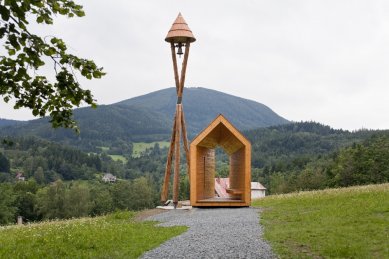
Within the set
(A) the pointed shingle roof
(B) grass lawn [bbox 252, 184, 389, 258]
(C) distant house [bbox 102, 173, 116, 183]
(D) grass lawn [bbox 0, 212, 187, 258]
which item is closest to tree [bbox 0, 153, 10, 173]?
(C) distant house [bbox 102, 173, 116, 183]

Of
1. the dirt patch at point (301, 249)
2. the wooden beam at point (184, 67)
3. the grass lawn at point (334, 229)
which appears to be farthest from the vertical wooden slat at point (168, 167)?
the dirt patch at point (301, 249)

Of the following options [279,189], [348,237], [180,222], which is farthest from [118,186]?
[348,237]

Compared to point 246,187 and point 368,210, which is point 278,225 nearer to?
point 368,210

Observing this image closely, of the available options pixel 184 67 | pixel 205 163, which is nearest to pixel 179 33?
pixel 184 67

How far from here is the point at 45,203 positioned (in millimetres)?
85062

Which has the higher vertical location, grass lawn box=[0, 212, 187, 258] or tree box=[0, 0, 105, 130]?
tree box=[0, 0, 105, 130]

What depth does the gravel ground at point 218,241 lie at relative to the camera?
11.3 metres

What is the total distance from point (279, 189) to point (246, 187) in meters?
76.3

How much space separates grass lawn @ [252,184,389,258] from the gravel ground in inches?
17.9

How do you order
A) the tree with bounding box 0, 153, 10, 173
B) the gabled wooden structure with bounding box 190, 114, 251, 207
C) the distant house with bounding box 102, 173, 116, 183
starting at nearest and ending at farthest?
the gabled wooden structure with bounding box 190, 114, 251, 207
the tree with bounding box 0, 153, 10, 173
the distant house with bounding box 102, 173, 116, 183

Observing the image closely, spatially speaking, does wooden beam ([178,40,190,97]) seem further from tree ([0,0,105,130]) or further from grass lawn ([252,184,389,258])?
tree ([0,0,105,130])

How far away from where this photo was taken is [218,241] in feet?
43.2

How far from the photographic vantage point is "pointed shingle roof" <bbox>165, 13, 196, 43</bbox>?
26672 mm

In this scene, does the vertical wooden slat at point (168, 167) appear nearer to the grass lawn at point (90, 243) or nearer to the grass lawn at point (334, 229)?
the grass lawn at point (334, 229)
